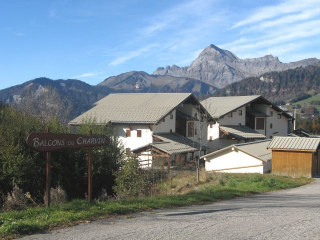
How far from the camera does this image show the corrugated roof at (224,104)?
48.4 meters

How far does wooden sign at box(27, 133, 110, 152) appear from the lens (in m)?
8.95

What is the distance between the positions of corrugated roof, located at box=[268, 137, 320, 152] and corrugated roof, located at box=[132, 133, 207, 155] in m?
7.49

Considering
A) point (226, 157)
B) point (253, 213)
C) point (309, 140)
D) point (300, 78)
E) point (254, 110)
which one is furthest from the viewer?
point (300, 78)

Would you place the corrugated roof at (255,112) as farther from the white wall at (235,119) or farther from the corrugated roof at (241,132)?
the corrugated roof at (241,132)

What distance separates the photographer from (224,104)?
2069 inches

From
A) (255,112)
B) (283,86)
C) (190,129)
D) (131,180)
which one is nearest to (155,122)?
(190,129)

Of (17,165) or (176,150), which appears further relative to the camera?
(176,150)

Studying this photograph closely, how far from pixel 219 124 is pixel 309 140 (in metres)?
20.0

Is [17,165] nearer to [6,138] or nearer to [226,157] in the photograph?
[6,138]

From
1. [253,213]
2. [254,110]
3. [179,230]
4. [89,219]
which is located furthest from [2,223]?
[254,110]

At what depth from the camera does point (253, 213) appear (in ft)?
33.7

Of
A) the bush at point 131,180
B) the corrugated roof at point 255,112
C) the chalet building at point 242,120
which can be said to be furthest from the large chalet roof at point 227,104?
the bush at point 131,180

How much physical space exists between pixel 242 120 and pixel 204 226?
44.2m

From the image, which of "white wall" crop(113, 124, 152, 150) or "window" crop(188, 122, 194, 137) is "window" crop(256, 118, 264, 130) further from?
"white wall" crop(113, 124, 152, 150)
